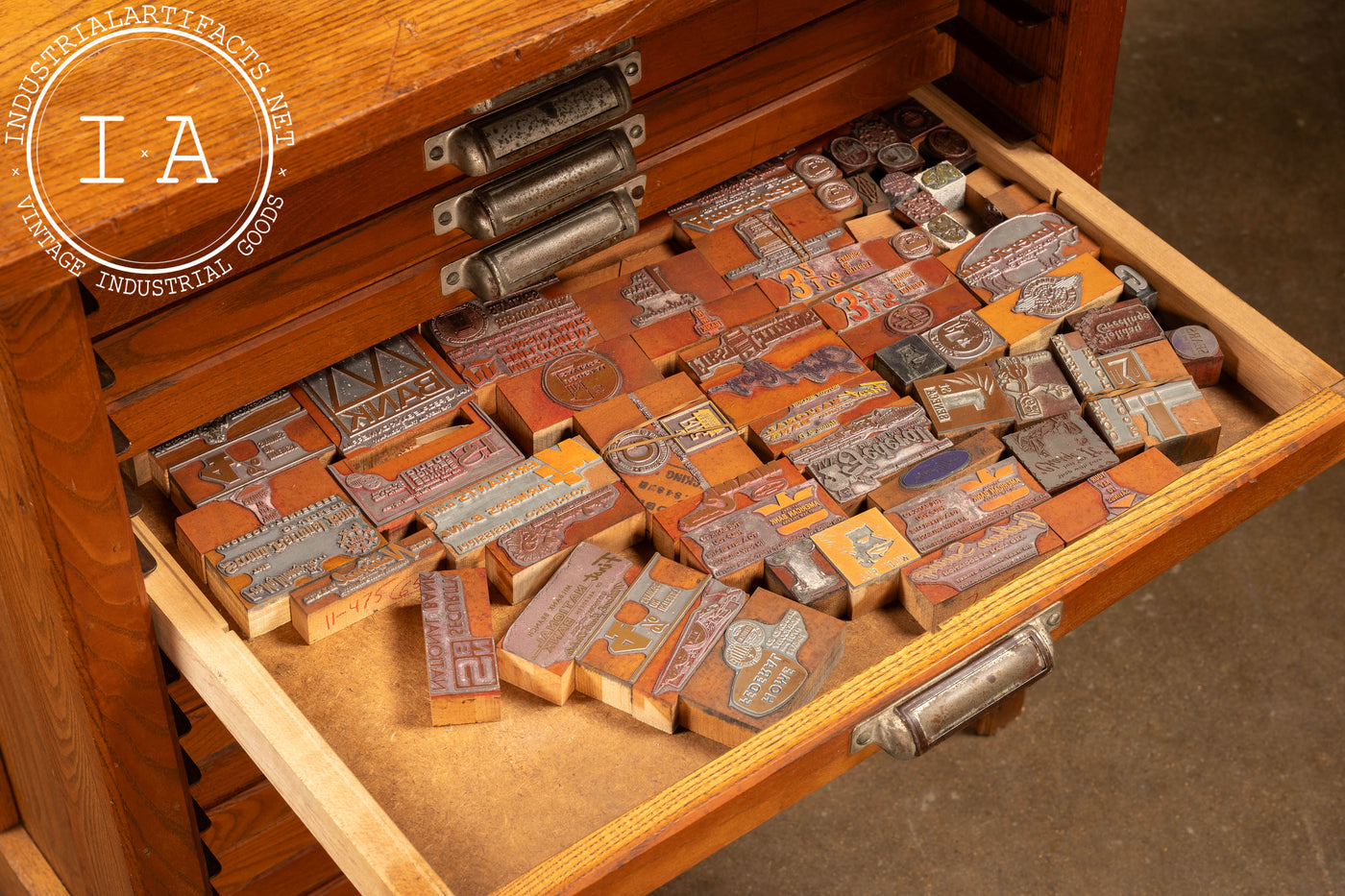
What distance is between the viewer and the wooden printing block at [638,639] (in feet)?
4.34

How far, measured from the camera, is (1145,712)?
245 cm

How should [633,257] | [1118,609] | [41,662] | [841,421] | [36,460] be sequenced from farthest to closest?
[1118,609] → [633,257] → [841,421] → [41,662] → [36,460]

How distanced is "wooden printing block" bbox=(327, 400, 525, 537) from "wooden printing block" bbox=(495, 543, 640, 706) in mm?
131

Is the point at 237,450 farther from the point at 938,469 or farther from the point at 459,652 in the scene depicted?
the point at 938,469

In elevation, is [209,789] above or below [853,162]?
below

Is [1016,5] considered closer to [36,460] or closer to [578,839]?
[578,839]

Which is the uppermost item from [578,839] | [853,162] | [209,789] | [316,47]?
[316,47]

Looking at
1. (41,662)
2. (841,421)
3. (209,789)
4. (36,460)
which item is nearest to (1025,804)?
(841,421)

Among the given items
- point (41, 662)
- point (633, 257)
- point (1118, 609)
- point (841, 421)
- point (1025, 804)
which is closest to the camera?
point (41, 662)

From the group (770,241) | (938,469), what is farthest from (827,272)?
(938,469)

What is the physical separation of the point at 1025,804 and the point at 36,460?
165 cm

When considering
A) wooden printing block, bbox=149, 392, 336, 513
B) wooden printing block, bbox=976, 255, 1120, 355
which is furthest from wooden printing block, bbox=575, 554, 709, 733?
wooden printing block, bbox=976, 255, 1120, 355

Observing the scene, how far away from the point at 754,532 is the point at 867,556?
0.10 m

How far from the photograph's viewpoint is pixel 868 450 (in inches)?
58.4
